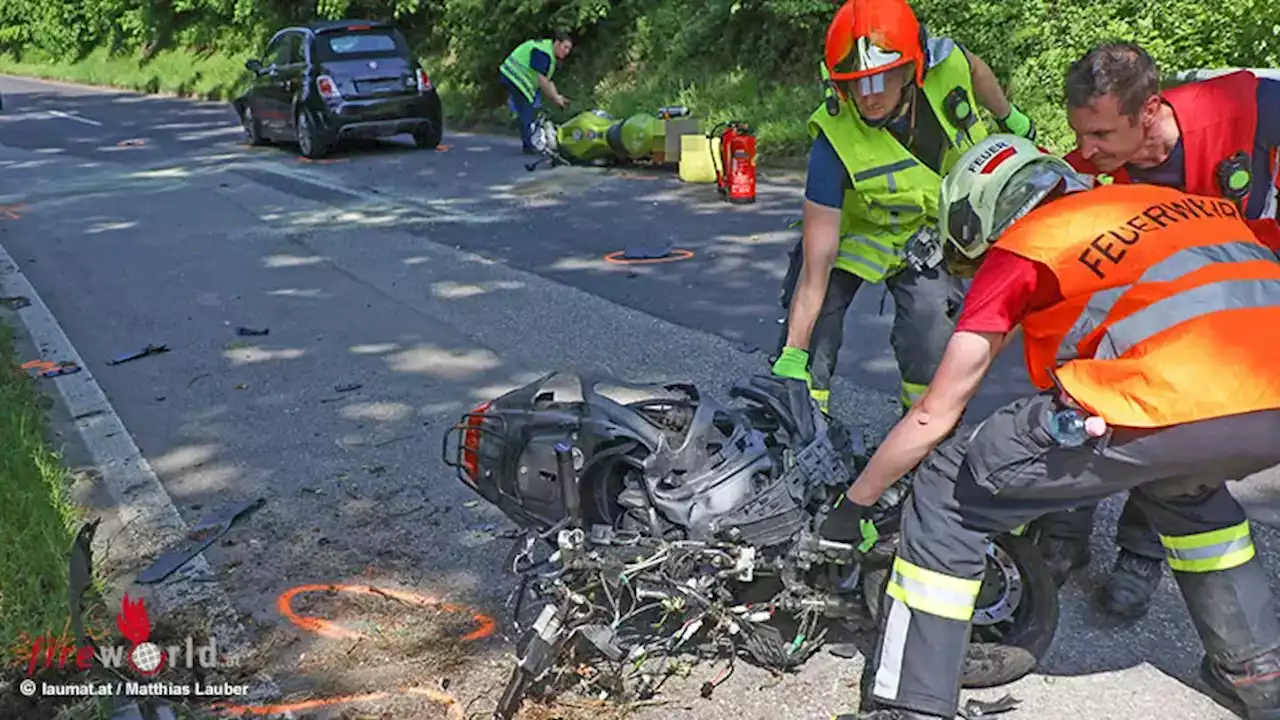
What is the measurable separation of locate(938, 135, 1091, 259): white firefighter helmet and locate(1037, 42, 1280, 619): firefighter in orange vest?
608 mm

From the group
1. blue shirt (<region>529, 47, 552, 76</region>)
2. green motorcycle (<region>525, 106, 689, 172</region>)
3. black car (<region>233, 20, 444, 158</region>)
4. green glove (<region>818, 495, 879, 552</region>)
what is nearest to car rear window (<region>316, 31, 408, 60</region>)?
black car (<region>233, 20, 444, 158</region>)

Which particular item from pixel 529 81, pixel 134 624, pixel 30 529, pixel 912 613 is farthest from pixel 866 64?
pixel 529 81

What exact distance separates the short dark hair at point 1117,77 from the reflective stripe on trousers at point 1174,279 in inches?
27.4

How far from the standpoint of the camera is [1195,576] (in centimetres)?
281

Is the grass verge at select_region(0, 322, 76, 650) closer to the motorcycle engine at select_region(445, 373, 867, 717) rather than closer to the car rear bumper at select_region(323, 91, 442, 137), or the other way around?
the motorcycle engine at select_region(445, 373, 867, 717)

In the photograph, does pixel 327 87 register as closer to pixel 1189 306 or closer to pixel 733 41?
pixel 733 41

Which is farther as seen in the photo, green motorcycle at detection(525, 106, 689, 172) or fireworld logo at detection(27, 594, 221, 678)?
green motorcycle at detection(525, 106, 689, 172)

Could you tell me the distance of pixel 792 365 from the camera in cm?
373

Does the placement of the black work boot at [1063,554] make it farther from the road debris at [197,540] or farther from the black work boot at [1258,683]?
the road debris at [197,540]

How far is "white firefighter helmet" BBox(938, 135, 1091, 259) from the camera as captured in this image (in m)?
2.69

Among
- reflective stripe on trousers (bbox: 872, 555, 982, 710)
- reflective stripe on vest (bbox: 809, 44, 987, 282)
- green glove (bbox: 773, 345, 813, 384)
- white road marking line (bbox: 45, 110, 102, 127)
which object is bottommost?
white road marking line (bbox: 45, 110, 102, 127)

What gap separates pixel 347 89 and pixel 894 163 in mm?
12155

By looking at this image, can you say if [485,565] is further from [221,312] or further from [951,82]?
[221,312]

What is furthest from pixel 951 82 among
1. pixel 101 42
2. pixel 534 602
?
pixel 101 42
